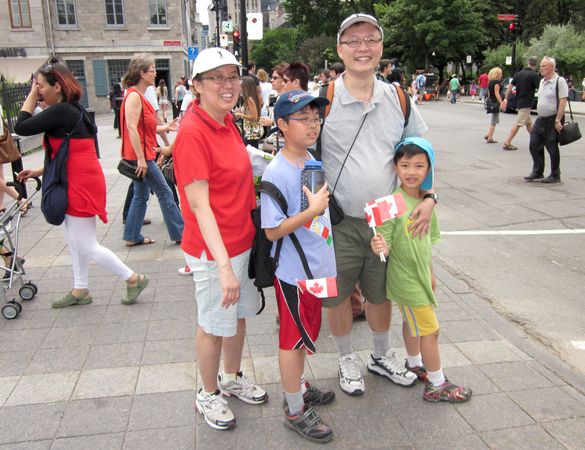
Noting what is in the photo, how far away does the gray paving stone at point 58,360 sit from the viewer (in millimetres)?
3480

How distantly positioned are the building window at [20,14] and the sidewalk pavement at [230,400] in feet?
107

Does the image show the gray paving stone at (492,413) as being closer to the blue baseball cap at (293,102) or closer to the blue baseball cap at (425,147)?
the blue baseball cap at (425,147)

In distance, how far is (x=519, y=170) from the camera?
10.1 metres

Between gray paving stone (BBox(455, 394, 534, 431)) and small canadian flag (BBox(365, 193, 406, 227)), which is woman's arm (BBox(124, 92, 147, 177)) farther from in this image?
gray paving stone (BBox(455, 394, 534, 431))

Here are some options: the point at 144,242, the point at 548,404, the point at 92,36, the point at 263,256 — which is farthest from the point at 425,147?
the point at 92,36

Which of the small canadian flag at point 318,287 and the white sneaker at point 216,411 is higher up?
the small canadian flag at point 318,287

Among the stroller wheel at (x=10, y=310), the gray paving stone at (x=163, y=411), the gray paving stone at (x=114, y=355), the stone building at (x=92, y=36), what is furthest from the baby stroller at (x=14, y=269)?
the stone building at (x=92, y=36)

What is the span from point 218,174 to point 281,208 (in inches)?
13.4

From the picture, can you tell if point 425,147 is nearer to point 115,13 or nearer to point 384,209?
point 384,209

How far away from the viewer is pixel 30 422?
9.58ft

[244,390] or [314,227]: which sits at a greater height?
[314,227]

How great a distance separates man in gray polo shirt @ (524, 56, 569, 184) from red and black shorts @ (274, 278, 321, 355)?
750 centimetres

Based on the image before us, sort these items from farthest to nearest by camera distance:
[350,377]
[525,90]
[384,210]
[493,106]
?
[493,106] < [525,90] < [350,377] < [384,210]

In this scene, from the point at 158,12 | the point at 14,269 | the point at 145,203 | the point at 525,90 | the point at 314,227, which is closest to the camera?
the point at 314,227
